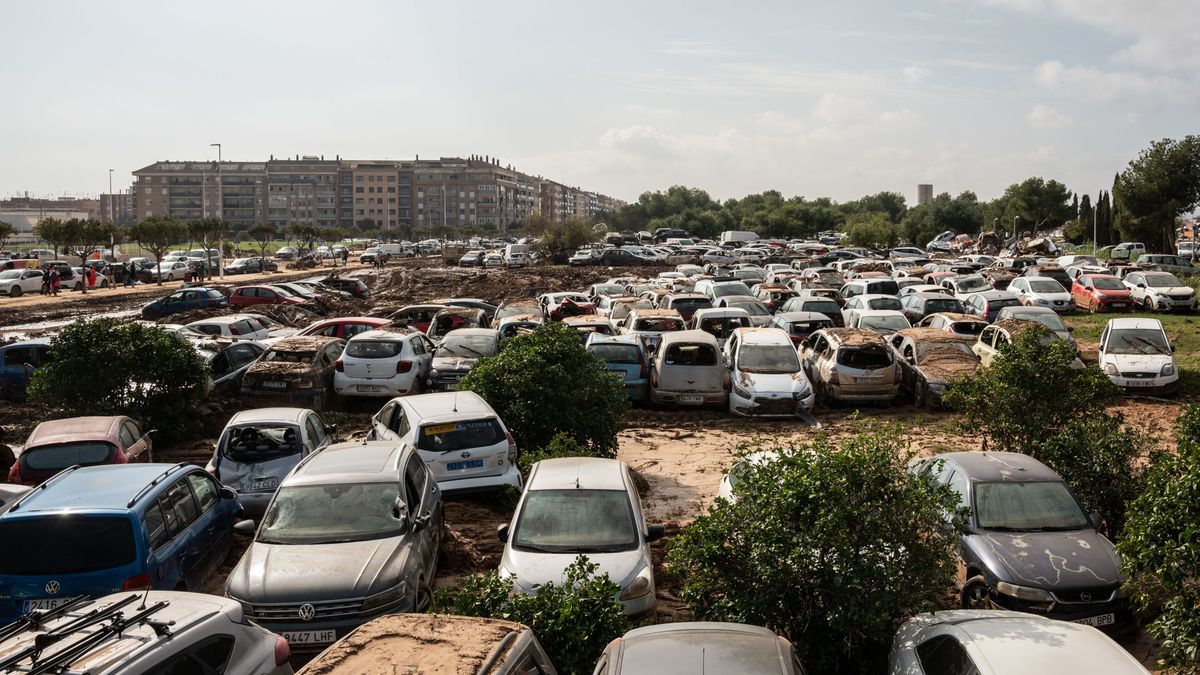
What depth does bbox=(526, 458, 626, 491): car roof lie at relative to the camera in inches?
379

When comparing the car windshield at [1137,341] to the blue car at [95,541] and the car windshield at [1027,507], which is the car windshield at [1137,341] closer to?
the car windshield at [1027,507]

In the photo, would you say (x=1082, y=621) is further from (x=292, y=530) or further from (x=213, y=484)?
(x=213, y=484)

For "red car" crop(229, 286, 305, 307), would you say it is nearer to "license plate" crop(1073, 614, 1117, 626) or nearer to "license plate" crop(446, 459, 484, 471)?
"license plate" crop(446, 459, 484, 471)

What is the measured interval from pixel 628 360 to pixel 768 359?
2.63 meters

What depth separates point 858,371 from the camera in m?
19.1

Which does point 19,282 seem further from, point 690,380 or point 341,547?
point 341,547

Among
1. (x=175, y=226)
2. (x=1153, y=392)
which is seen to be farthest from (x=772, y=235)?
(x=1153, y=392)

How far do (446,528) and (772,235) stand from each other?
102 metres

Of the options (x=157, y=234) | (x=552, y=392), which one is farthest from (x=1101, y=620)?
(x=157, y=234)

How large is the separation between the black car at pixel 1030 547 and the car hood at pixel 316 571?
174 inches

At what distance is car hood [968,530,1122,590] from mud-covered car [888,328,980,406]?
9603 mm

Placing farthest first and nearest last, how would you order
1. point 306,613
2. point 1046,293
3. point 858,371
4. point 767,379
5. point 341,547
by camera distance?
1. point 1046,293
2. point 858,371
3. point 767,379
4. point 341,547
5. point 306,613

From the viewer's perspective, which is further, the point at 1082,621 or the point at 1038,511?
the point at 1038,511

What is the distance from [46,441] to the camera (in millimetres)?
12281
